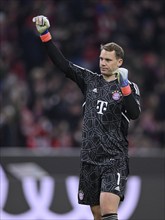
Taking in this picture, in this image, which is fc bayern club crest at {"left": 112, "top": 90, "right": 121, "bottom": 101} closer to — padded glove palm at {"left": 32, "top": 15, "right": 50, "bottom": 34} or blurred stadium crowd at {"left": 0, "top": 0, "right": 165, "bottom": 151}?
padded glove palm at {"left": 32, "top": 15, "right": 50, "bottom": 34}

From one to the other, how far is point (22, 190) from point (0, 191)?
329 mm

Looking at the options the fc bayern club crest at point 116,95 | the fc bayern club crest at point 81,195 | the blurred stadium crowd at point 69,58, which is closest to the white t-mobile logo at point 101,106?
the fc bayern club crest at point 116,95

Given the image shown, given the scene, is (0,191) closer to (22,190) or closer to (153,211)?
(22,190)

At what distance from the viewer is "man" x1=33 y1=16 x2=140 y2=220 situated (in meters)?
7.97

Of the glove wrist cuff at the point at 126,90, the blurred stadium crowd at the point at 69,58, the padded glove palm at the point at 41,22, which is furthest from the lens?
the blurred stadium crowd at the point at 69,58

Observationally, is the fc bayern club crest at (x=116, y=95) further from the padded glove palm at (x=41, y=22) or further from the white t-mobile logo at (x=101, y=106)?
the padded glove palm at (x=41, y=22)

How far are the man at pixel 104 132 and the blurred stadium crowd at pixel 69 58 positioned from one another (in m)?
4.67

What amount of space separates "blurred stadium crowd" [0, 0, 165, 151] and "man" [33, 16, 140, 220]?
467 cm

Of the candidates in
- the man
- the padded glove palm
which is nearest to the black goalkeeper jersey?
the man

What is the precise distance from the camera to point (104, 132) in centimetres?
802

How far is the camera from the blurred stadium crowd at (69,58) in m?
13.4

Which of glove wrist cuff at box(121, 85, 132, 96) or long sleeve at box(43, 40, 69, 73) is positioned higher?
long sleeve at box(43, 40, 69, 73)

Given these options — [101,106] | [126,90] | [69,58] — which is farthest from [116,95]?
[69,58]

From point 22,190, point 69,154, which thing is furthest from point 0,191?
point 69,154
